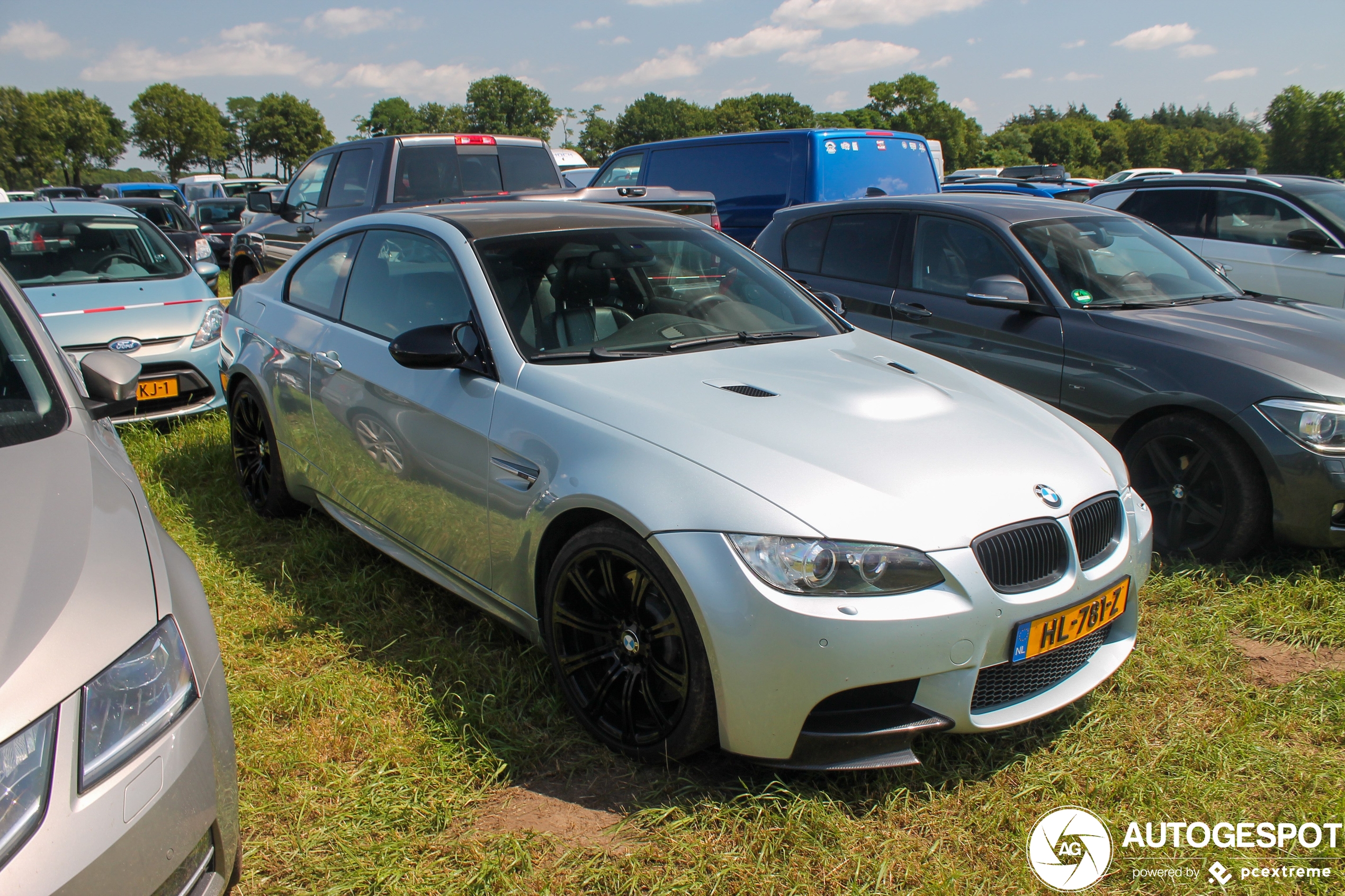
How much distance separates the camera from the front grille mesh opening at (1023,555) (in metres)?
2.36

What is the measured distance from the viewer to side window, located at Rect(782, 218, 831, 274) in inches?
233

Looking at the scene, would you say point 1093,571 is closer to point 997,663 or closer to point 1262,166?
point 997,663

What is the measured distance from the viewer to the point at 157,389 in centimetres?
611

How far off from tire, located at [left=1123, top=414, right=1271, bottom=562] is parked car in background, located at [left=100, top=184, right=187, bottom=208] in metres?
25.5

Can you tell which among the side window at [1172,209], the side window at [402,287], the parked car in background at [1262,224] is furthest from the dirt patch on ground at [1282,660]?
the side window at [1172,209]

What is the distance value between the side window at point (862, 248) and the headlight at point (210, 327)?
411 cm

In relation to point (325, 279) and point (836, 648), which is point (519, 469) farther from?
point (325, 279)

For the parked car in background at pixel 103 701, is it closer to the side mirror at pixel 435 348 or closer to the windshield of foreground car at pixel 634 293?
the side mirror at pixel 435 348

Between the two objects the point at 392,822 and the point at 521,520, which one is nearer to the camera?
the point at 392,822

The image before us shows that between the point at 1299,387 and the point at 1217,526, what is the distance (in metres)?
0.64

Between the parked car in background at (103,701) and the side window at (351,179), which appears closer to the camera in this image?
the parked car in background at (103,701)

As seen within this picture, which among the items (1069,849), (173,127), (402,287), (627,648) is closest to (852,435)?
(627,648)

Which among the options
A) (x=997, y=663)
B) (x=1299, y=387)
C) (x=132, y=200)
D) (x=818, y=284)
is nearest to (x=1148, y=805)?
(x=997, y=663)

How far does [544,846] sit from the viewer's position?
7.77 ft
